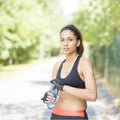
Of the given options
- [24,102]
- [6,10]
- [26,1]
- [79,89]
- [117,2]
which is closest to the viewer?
[79,89]

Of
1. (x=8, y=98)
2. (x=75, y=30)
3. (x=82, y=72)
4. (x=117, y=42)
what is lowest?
(x=8, y=98)

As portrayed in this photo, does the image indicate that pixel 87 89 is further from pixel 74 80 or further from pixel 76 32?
pixel 76 32

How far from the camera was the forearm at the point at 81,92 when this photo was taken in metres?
4.37

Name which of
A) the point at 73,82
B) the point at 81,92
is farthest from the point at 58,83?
the point at 81,92

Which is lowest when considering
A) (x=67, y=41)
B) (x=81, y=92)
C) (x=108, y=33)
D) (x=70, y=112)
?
(x=108, y=33)

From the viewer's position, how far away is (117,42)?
20.0m

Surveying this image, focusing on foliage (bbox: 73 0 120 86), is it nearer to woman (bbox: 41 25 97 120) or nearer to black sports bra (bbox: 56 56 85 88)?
woman (bbox: 41 25 97 120)

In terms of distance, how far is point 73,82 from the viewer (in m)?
4.50

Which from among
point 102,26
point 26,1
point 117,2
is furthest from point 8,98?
point 26,1

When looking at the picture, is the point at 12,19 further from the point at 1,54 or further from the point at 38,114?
the point at 38,114

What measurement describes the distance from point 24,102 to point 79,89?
12211 millimetres

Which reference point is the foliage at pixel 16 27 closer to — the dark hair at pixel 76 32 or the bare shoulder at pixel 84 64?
the dark hair at pixel 76 32

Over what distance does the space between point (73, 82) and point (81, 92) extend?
0.16 m

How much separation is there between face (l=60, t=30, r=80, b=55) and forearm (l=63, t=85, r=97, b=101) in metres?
0.37
